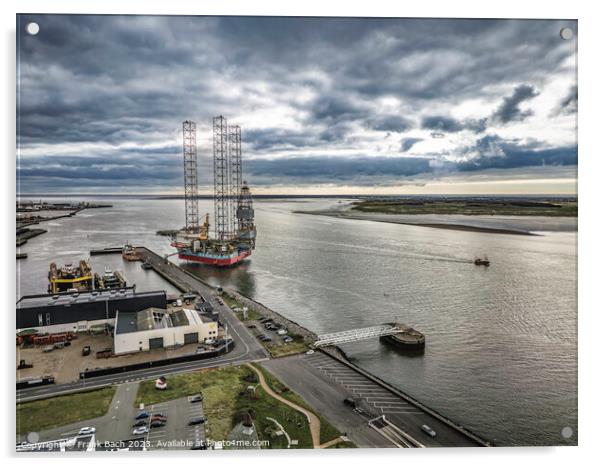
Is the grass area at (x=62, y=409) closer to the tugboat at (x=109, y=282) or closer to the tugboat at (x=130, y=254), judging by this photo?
the tugboat at (x=109, y=282)

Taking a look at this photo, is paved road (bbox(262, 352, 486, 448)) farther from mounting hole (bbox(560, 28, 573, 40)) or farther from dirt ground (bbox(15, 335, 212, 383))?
mounting hole (bbox(560, 28, 573, 40))

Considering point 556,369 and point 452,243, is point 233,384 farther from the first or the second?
point 452,243

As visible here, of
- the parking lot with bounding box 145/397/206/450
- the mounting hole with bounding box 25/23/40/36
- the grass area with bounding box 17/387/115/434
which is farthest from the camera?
the grass area with bounding box 17/387/115/434

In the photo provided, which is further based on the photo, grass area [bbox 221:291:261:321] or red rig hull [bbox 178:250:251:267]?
red rig hull [bbox 178:250:251:267]

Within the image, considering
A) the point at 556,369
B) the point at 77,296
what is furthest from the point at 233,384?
the point at 556,369

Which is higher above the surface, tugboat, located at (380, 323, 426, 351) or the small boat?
the small boat

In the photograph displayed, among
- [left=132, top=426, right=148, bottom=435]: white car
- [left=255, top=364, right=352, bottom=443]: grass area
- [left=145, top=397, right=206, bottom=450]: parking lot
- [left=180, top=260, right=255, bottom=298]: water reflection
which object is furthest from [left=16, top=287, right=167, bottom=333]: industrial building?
[left=180, top=260, right=255, bottom=298]: water reflection

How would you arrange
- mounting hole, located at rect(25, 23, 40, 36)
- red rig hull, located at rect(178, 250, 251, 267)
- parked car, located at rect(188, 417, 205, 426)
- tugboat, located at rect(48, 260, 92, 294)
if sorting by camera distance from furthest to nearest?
red rig hull, located at rect(178, 250, 251, 267), tugboat, located at rect(48, 260, 92, 294), parked car, located at rect(188, 417, 205, 426), mounting hole, located at rect(25, 23, 40, 36)
